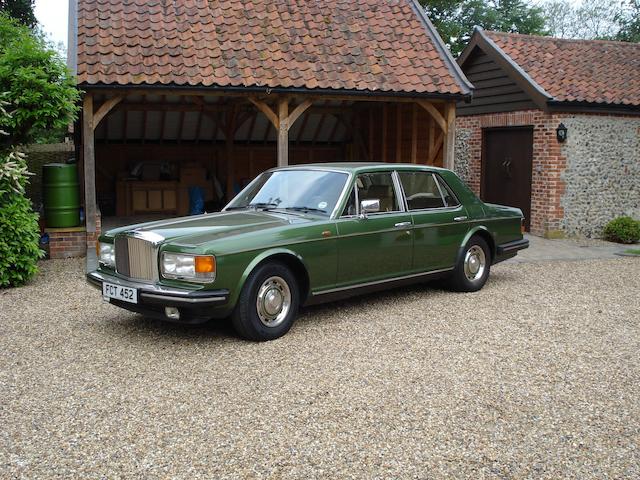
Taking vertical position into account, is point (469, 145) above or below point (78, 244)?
above

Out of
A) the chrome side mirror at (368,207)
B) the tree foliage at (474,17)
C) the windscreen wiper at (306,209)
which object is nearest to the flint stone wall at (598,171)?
the chrome side mirror at (368,207)

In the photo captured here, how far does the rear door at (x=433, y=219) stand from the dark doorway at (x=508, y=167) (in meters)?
6.84

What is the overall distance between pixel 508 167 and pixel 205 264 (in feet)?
34.8

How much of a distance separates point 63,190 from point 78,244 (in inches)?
33.2

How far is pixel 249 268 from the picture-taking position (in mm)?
5621

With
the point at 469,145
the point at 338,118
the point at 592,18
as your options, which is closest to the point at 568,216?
the point at 469,145

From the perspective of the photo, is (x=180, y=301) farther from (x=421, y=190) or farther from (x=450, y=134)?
(x=450, y=134)

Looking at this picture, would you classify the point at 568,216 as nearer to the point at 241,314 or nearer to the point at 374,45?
the point at 374,45

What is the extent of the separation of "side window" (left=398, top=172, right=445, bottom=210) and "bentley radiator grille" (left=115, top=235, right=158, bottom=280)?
293cm

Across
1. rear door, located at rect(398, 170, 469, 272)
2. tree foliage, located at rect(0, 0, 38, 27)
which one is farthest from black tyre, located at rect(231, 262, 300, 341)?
tree foliage, located at rect(0, 0, 38, 27)

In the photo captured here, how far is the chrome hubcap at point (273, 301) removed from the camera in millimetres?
5820

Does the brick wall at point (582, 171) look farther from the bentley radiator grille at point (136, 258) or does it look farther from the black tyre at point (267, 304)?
the bentley radiator grille at point (136, 258)

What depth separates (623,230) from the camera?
13414mm

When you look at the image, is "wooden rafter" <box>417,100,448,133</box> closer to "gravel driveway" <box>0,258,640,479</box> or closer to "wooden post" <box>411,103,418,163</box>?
"wooden post" <box>411,103,418,163</box>
